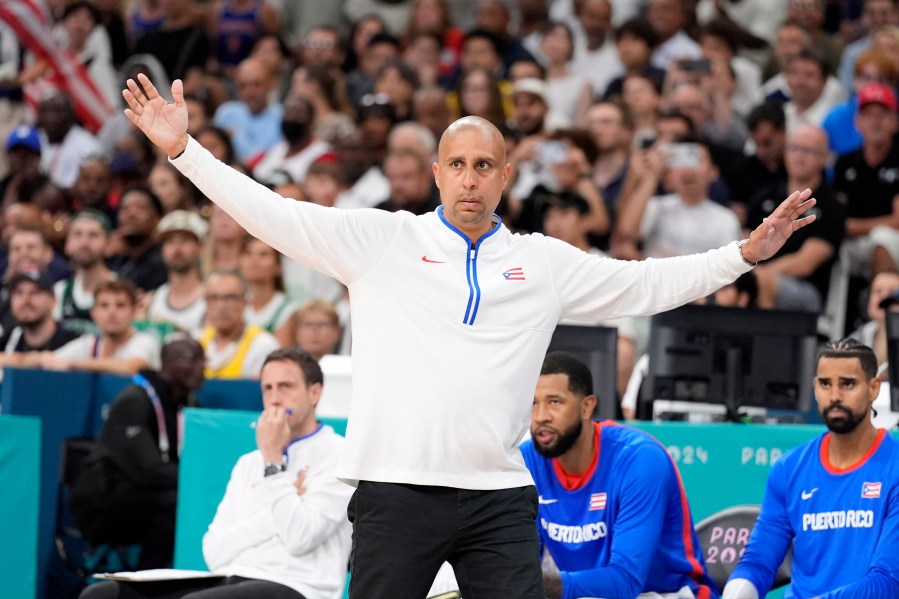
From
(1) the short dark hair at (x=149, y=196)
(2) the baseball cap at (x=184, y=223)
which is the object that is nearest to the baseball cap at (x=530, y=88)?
(2) the baseball cap at (x=184, y=223)

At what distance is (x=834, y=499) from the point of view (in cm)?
617

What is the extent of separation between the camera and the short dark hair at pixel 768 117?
11648 millimetres

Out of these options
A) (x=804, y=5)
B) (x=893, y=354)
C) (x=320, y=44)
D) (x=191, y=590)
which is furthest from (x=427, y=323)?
(x=320, y=44)

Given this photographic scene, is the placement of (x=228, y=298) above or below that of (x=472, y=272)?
above

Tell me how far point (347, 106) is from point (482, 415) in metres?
9.56

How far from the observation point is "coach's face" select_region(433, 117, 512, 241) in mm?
4688

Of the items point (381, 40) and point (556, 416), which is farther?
point (381, 40)

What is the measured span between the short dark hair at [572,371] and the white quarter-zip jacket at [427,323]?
1.56m

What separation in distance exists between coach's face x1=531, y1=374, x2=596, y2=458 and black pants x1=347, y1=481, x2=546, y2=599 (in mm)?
1738

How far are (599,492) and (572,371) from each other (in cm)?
49

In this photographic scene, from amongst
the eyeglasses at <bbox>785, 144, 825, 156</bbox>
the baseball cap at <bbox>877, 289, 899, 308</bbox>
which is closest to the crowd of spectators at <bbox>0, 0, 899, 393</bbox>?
the eyeglasses at <bbox>785, 144, 825, 156</bbox>

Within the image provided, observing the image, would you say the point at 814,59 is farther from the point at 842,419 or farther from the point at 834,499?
the point at 834,499

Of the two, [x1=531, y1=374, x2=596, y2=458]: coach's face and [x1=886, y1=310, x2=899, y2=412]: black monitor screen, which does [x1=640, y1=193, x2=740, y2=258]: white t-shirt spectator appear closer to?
[x1=886, y1=310, x2=899, y2=412]: black monitor screen

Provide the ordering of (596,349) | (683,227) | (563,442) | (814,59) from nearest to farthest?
1. (563,442)
2. (596,349)
3. (683,227)
4. (814,59)
